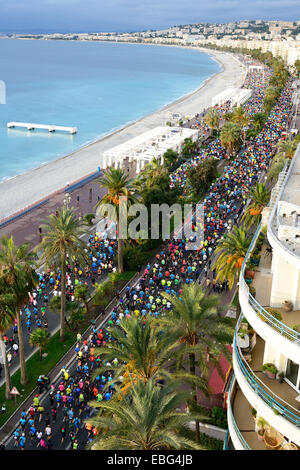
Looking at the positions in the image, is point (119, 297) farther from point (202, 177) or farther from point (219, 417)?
point (202, 177)

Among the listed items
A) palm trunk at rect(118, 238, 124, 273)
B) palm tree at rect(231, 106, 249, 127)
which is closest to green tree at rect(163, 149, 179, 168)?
palm tree at rect(231, 106, 249, 127)

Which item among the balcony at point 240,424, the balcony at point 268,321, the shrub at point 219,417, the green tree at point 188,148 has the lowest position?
the shrub at point 219,417

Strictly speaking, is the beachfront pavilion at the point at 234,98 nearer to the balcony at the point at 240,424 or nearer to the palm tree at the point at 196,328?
the palm tree at the point at 196,328

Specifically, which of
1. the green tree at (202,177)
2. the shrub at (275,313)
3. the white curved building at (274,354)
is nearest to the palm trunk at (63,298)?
the white curved building at (274,354)

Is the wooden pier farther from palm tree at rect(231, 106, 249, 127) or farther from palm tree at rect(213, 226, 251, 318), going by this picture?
palm tree at rect(213, 226, 251, 318)

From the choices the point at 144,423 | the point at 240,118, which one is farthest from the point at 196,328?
the point at 240,118
